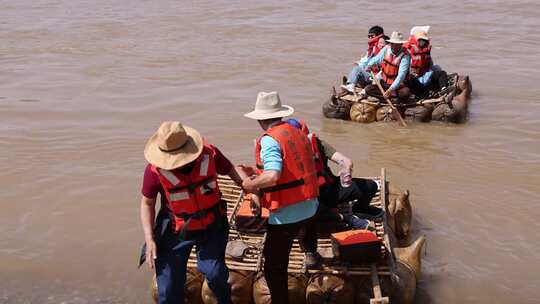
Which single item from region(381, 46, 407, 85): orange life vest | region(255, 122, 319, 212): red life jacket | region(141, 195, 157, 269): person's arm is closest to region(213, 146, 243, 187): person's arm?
region(255, 122, 319, 212): red life jacket

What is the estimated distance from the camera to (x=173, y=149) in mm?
4488

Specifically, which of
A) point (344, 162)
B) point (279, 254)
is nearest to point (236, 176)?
point (279, 254)

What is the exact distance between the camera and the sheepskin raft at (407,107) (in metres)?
11.2

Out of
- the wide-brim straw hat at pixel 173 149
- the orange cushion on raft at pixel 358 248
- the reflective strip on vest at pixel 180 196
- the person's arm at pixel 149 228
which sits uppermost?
the wide-brim straw hat at pixel 173 149

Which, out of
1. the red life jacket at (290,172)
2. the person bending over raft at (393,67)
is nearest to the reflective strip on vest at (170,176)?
the red life jacket at (290,172)

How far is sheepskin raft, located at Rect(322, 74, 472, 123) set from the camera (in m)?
11.2

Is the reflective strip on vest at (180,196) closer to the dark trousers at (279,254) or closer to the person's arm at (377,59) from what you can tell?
the dark trousers at (279,254)

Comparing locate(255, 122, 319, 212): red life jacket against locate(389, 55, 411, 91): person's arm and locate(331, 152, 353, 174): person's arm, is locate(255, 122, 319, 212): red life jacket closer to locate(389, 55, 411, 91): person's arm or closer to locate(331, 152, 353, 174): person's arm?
locate(331, 152, 353, 174): person's arm

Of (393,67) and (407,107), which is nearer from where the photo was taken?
(393,67)

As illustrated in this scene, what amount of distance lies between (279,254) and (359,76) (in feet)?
24.2

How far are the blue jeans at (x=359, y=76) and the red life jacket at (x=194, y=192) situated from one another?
7327mm

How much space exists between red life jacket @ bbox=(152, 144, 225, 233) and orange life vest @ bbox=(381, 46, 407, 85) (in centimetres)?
677

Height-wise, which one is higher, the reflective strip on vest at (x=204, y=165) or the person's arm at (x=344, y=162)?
the reflective strip on vest at (x=204, y=165)

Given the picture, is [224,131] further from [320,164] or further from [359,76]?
[320,164]
